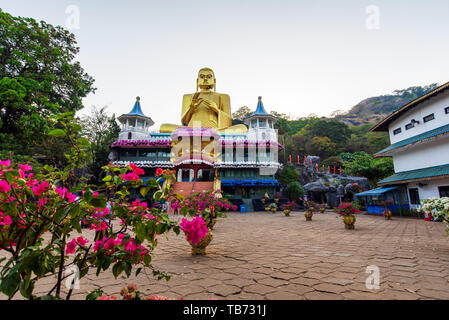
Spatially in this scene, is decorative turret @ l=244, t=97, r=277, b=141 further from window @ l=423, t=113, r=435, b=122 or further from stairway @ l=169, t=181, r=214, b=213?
window @ l=423, t=113, r=435, b=122

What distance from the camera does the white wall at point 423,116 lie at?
40.5 ft

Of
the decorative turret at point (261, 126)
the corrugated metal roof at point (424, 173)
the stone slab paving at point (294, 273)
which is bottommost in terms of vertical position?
the stone slab paving at point (294, 273)

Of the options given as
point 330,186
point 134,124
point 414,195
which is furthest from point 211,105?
point 414,195

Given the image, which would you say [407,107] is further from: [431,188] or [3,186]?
[3,186]

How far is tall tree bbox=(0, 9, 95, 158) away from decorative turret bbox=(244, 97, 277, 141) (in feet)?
50.8

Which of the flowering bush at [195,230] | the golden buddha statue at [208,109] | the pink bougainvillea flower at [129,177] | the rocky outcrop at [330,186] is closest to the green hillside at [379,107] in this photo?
the rocky outcrop at [330,186]

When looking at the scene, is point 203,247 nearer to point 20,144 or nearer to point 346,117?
point 20,144

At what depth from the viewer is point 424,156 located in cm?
1369

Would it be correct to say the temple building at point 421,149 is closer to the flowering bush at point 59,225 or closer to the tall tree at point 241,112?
the flowering bush at point 59,225

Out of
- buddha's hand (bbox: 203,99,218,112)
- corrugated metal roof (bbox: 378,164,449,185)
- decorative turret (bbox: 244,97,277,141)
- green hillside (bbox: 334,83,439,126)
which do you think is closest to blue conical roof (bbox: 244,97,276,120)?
decorative turret (bbox: 244,97,277,141)

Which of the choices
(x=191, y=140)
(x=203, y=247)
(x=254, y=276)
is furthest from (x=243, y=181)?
(x=254, y=276)

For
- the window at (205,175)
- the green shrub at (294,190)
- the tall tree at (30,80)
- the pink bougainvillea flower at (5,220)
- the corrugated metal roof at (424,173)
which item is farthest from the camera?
the window at (205,175)
